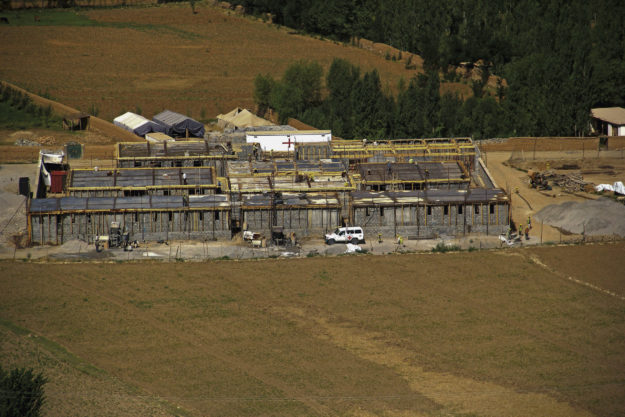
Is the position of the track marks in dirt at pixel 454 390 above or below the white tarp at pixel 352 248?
below

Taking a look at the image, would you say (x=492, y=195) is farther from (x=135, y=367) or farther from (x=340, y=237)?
(x=135, y=367)

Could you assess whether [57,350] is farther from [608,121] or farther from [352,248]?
[608,121]

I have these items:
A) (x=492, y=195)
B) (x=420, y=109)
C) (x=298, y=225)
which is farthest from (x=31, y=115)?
(x=492, y=195)

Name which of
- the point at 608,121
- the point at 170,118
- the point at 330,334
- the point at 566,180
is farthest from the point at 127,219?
the point at 608,121

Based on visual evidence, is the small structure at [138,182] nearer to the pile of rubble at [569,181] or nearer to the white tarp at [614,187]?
the pile of rubble at [569,181]

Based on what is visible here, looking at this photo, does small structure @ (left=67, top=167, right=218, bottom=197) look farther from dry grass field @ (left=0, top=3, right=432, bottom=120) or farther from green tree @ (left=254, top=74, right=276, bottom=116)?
green tree @ (left=254, top=74, right=276, bottom=116)

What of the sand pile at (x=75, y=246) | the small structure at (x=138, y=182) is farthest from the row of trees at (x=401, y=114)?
the sand pile at (x=75, y=246)

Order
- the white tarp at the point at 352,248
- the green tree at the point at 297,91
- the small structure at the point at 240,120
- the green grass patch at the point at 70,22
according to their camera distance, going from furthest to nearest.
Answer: the green grass patch at the point at 70,22
the green tree at the point at 297,91
the small structure at the point at 240,120
the white tarp at the point at 352,248
